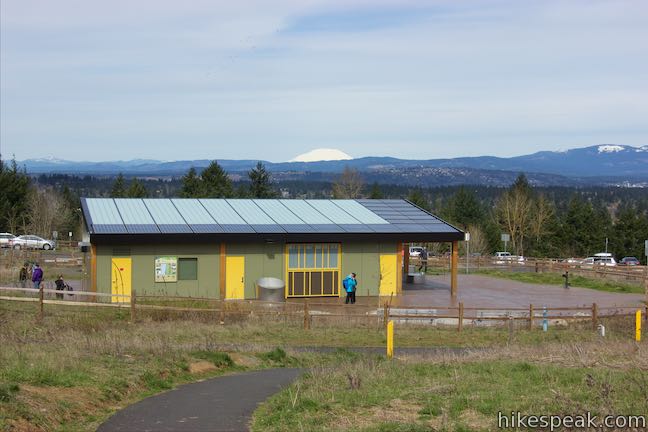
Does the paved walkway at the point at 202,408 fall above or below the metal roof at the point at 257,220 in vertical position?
below

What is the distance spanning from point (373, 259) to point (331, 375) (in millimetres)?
21858

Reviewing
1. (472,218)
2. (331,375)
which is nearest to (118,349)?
(331,375)

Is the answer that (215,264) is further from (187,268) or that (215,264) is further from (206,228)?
(206,228)

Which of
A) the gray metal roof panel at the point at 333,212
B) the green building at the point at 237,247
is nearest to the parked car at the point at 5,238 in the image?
the green building at the point at 237,247

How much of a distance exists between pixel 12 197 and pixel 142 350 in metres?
63.9

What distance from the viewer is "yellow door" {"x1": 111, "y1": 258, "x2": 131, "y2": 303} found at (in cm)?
3309

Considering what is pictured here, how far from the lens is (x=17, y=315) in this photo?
82.7ft

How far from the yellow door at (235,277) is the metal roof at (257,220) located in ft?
4.08

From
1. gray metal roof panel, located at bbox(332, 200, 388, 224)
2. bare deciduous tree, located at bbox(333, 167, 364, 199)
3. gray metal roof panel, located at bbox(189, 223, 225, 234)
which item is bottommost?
gray metal roof panel, located at bbox(189, 223, 225, 234)

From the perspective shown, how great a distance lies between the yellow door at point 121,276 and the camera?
33.1 meters

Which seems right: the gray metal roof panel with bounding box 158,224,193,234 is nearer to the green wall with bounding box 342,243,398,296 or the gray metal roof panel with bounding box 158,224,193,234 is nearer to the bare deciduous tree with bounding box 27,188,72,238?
the green wall with bounding box 342,243,398,296

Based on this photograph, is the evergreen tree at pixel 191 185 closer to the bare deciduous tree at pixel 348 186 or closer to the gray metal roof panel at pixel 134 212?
the bare deciduous tree at pixel 348 186

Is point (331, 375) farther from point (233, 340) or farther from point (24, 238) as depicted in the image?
point (24, 238)

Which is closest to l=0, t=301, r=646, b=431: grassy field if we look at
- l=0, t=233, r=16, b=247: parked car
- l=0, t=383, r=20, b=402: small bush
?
l=0, t=383, r=20, b=402: small bush
